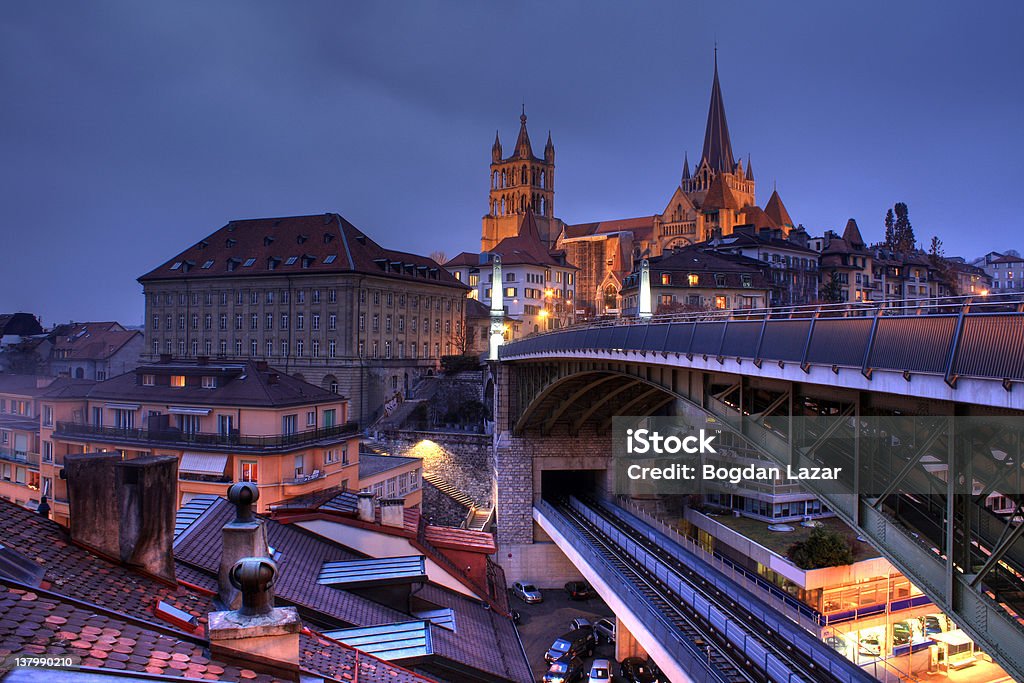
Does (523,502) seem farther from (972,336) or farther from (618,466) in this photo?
(972,336)

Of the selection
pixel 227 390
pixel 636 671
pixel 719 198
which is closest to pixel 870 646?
pixel 636 671

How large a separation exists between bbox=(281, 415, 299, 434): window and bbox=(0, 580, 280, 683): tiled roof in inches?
1271

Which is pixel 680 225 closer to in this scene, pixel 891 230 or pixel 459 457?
pixel 891 230

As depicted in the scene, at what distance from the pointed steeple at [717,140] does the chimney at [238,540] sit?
152m

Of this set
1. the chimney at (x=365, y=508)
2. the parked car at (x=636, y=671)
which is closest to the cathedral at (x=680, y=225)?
the parked car at (x=636, y=671)

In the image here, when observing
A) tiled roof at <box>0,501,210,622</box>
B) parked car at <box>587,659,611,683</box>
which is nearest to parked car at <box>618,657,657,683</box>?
parked car at <box>587,659,611,683</box>

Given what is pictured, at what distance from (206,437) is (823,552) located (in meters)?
31.2

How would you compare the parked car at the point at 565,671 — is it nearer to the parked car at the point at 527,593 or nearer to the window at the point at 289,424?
the parked car at the point at 527,593

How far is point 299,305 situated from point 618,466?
1747 inches

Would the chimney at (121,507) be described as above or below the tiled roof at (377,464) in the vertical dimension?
above

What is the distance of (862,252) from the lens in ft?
297

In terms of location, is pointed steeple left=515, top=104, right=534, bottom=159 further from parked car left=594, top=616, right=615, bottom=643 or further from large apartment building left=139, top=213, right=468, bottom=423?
parked car left=594, top=616, right=615, bottom=643

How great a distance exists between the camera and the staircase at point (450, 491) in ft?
186

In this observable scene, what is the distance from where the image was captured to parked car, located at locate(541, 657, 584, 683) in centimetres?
3003
